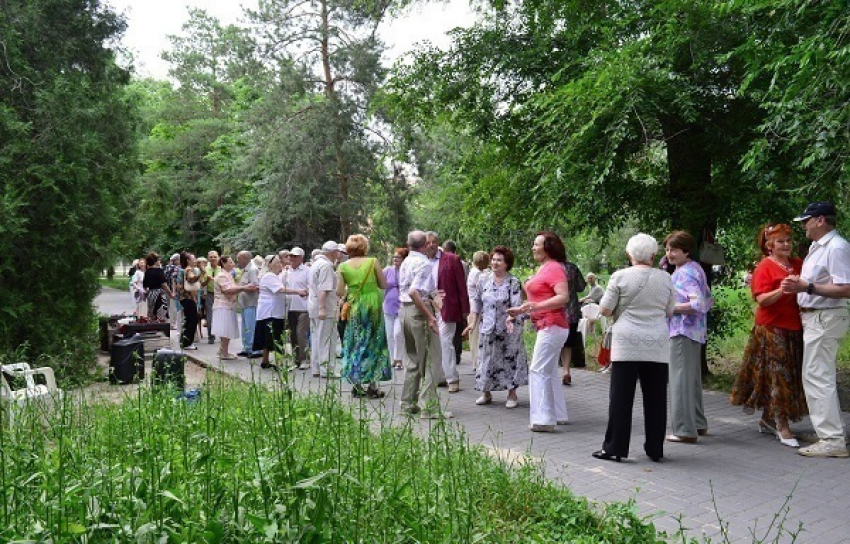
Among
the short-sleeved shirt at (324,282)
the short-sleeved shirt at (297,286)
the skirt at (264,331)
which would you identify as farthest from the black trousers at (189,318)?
the short-sleeved shirt at (324,282)

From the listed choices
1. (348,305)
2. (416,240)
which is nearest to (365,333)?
(348,305)

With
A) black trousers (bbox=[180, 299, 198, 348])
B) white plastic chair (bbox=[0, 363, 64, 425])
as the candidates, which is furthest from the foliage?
black trousers (bbox=[180, 299, 198, 348])

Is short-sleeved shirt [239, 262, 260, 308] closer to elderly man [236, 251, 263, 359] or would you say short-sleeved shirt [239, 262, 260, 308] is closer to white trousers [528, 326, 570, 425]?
elderly man [236, 251, 263, 359]

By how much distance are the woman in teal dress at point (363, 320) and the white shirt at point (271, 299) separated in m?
3.46

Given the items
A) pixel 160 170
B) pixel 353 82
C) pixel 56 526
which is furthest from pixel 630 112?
pixel 160 170

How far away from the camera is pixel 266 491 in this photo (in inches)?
122

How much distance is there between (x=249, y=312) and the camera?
14898mm

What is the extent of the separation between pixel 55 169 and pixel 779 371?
32.0ft

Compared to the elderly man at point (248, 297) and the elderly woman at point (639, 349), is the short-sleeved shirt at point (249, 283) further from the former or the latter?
the elderly woman at point (639, 349)

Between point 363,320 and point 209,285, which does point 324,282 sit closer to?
point 363,320

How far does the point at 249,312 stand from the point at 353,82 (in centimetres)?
1869

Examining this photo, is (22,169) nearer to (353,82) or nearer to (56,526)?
(56,526)

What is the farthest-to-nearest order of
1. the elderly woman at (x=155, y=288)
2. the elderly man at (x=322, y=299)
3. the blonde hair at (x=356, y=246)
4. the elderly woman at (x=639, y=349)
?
the elderly woman at (x=155, y=288)
the elderly man at (x=322, y=299)
the blonde hair at (x=356, y=246)
the elderly woman at (x=639, y=349)

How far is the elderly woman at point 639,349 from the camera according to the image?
21.8ft
